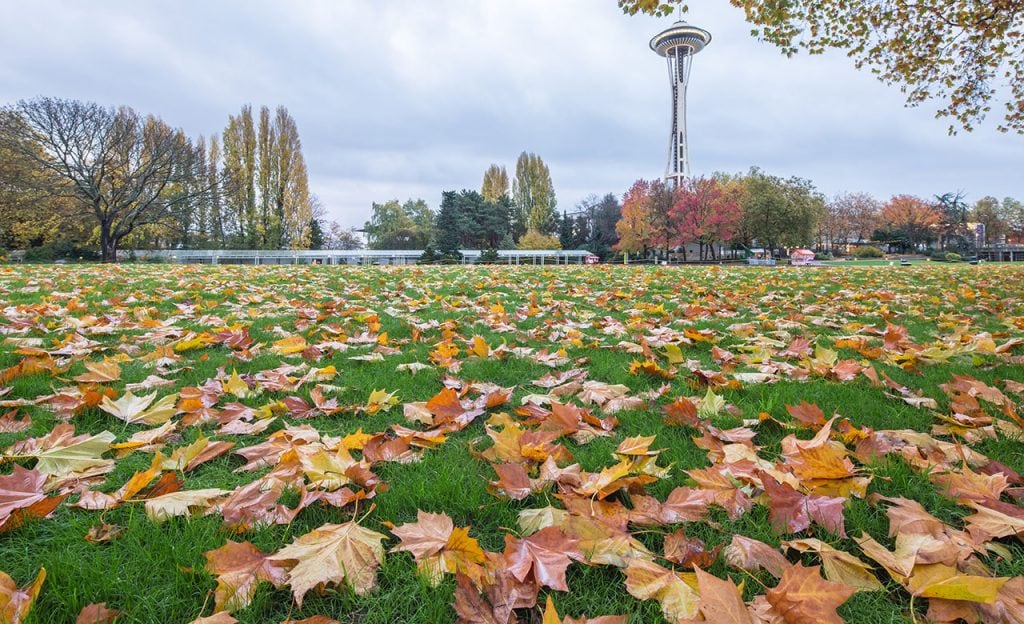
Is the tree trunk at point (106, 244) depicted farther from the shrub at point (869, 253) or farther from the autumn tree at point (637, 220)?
the shrub at point (869, 253)

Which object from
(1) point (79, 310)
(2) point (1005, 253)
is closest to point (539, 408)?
(1) point (79, 310)

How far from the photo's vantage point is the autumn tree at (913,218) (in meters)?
51.1

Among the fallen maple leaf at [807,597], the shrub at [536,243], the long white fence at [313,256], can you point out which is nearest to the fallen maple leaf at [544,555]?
the fallen maple leaf at [807,597]

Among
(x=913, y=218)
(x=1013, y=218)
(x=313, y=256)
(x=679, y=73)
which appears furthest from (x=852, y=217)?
(x=313, y=256)

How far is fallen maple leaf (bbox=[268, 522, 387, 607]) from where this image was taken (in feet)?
3.35

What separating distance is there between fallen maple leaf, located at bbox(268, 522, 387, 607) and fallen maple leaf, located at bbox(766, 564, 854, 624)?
2.69 feet

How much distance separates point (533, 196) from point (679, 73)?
78.9 ft

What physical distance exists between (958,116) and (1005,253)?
40189 mm

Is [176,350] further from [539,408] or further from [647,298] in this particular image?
[647,298]

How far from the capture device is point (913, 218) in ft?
167

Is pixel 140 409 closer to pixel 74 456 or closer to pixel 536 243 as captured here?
pixel 74 456

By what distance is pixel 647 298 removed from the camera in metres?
5.82

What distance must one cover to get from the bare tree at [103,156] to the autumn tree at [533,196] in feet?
126

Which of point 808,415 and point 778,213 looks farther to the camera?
point 778,213
